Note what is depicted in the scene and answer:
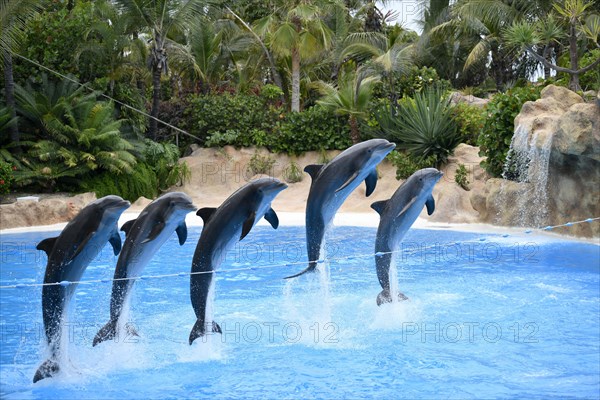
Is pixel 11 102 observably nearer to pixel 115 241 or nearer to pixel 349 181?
pixel 115 241

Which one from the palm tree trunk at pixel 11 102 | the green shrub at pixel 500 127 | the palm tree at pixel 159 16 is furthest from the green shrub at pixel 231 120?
the green shrub at pixel 500 127

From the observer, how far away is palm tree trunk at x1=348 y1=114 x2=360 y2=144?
62.4 feet

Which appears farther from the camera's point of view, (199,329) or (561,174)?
(561,174)

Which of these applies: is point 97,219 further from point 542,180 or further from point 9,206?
point 9,206

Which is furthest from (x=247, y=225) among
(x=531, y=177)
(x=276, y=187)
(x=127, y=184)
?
(x=127, y=184)

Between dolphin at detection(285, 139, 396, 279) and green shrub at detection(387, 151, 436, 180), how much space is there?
1045 cm

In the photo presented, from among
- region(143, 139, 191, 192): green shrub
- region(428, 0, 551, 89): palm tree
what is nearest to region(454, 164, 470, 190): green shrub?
region(143, 139, 191, 192): green shrub

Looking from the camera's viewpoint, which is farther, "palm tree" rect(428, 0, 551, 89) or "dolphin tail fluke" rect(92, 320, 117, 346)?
"palm tree" rect(428, 0, 551, 89)

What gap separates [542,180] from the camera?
1203 centimetres

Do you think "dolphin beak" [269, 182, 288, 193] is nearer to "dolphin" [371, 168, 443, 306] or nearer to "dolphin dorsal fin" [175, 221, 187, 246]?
"dolphin dorsal fin" [175, 221, 187, 246]

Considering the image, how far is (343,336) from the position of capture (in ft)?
22.0

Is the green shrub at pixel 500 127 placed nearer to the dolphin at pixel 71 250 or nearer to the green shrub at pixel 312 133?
the green shrub at pixel 312 133

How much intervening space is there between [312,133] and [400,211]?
13.6 metres

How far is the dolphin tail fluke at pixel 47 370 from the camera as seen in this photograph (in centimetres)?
523
